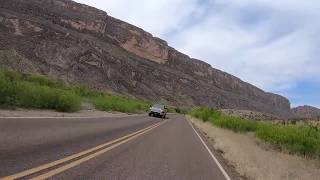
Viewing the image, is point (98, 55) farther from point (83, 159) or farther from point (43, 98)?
point (83, 159)

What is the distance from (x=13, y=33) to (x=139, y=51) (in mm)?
76117

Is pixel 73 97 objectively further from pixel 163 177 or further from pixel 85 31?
pixel 85 31

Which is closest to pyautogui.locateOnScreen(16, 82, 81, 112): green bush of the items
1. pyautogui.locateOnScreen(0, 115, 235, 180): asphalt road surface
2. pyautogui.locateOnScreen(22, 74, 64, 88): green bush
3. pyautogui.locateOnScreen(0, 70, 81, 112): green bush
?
pyautogui.locateOnScreen(0, 70, 81, 112): green bush

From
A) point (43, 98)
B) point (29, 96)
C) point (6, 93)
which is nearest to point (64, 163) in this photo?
point (6, 93)

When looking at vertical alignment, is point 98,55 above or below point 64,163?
above

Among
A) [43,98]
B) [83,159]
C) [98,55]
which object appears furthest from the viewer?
[98,55]

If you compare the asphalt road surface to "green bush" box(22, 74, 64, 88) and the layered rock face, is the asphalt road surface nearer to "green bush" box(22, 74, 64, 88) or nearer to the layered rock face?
"green bush" box(22, 74, 64, 88)

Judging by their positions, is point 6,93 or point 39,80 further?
point 39,80

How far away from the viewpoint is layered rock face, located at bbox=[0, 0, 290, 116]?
295 feet

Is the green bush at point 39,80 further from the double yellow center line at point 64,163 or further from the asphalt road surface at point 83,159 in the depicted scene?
the double yellow center line at point 64,163

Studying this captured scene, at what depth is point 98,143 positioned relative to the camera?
51.7ft

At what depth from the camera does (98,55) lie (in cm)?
10925

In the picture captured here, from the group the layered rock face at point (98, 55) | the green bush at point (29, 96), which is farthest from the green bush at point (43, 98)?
the layered rock face at point (98, 55)

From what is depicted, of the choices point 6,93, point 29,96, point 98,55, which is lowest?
point 6,93
